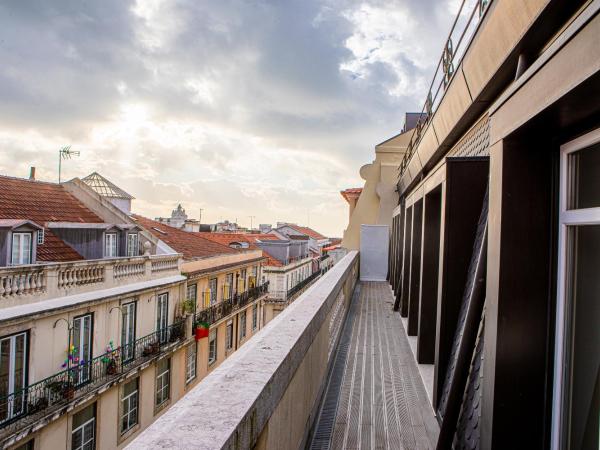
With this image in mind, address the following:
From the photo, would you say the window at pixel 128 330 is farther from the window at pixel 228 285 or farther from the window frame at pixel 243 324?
the window frame at pixel 243 324

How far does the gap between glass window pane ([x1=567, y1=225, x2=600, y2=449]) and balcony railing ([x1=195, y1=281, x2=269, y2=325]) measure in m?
19.2

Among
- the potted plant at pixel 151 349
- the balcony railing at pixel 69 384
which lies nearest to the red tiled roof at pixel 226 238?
the potted plant at pixel 151 349

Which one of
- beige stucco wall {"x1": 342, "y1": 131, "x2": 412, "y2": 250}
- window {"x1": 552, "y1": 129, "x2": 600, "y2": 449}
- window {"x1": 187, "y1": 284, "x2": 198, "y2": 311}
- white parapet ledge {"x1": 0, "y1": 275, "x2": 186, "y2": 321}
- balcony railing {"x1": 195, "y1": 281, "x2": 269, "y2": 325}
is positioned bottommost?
balcony railing {"x1": 195, "y1": 281, "x2": 269, "y2": 325}

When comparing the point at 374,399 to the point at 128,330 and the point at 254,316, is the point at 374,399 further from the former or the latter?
the point at 254,316

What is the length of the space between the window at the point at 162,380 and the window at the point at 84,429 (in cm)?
366

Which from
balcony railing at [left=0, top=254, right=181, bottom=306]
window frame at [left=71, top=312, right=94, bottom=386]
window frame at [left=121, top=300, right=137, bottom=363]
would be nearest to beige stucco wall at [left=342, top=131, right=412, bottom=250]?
balcony railing at [left=0, top=254, right=181, bottom=306]

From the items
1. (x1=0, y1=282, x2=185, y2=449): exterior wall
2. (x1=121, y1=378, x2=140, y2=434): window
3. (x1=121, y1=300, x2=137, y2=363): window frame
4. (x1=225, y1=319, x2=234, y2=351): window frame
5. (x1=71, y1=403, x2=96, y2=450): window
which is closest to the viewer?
(x1=0, y1=282, x2=185, y2=449): exterior wall

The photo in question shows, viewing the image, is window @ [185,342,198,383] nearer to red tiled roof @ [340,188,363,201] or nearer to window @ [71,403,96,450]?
window @ [71,403,96,450]

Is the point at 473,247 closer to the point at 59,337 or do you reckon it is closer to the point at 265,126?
the point at 59,337

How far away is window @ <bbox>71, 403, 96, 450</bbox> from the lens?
486 inches

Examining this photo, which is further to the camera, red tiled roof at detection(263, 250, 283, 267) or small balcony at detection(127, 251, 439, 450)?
red tiled roof at detection(263, 250, 283, 267)

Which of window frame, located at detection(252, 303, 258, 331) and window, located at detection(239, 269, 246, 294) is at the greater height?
window, located at detection(239, 269, 246, 294)

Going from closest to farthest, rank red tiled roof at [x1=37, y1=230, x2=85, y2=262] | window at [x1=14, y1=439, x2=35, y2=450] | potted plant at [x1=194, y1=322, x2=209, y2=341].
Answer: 1. window at [x1=14, y1=439, x2=35, y2=450]
2. red tiled roof at [x1=37, y1=230, x2=85, y2=262]
3. potted plant at [x1=194, y1=322, x2=209, y2=341]

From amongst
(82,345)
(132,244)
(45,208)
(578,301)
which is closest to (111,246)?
(132,244)
